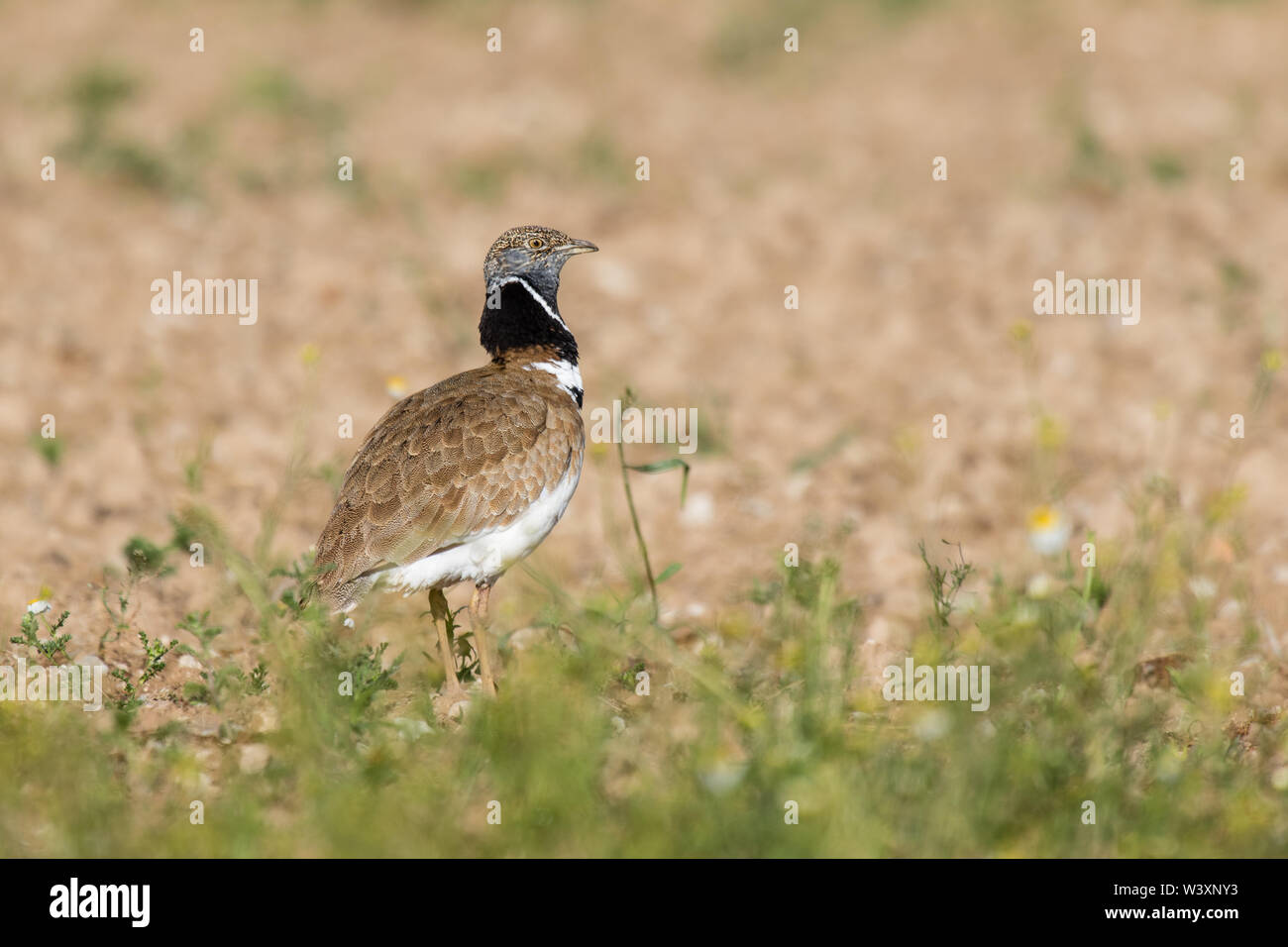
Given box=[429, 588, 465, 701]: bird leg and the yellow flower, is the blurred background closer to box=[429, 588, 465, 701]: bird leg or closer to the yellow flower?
the yellow flower

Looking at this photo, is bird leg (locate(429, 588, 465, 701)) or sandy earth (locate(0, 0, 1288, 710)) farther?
sandy earth (locate(0, 0, 1288, 710))

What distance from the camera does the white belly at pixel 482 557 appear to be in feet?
17.8

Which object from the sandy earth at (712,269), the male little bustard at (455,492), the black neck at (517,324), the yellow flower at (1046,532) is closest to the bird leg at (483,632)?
the male little bustard at (455,492)

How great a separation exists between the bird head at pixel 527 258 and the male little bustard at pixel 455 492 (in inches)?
19.8

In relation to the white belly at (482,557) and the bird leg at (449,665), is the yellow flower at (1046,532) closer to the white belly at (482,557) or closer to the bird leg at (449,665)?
the white belly at (482,557)

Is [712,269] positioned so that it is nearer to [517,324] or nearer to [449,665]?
[517,324]

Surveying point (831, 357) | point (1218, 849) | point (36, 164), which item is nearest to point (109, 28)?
point (36, 164)

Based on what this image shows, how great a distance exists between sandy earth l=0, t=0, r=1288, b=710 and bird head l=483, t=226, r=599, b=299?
0.84m

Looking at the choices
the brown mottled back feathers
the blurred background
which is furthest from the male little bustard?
the blurred background

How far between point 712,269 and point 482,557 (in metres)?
5.29

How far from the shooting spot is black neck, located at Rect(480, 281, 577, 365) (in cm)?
614

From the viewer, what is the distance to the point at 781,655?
4.95 metres

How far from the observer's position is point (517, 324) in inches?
241

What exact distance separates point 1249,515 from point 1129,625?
2.78 meters
